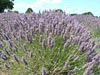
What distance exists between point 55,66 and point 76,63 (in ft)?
0.83

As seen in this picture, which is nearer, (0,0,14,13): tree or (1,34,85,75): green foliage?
(1,34,85,75): green foliage

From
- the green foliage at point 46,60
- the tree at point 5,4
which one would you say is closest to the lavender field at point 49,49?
the green foliage at point 46,60

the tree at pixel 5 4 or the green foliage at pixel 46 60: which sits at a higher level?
the green foliage at pixel 46 60

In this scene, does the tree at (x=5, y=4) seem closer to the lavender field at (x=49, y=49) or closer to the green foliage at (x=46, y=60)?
the lavender field at (x=49, y=49)

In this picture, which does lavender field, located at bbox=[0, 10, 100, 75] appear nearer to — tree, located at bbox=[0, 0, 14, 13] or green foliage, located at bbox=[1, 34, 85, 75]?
green foliage, located at bbox=[1, 34, 85, 75]

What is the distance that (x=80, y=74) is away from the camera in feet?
10.5

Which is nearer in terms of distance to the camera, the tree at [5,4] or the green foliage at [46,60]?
the green foliage at [46,60]

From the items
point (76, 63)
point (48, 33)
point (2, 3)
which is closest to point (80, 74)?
point (76, 63)

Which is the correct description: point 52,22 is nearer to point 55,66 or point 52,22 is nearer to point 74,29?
point 74,29

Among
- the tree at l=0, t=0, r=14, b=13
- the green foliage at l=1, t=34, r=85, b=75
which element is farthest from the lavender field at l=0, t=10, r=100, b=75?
the tree at l=0, t=0, r=14, b=13

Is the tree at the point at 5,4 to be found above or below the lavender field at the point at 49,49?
below

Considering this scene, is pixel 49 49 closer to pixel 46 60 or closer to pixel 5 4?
pixel 46 60

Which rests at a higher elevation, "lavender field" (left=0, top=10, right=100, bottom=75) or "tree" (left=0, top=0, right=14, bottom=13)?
"lavender field" (left=0, top=10, right=100, bottom=75)

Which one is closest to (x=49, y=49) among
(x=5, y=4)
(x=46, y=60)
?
(x=46, y=60)
